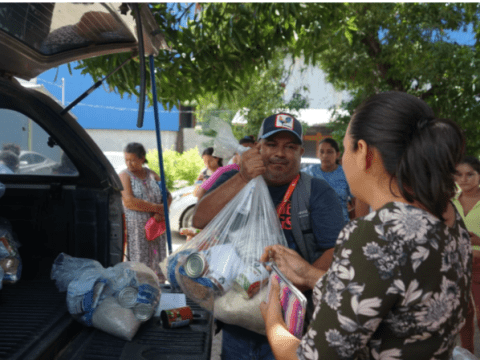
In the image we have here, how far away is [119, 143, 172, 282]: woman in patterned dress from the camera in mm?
5254

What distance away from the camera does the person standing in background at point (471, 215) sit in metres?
3.91

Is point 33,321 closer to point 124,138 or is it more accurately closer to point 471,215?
point 471,215

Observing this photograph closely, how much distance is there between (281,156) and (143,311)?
1124mm

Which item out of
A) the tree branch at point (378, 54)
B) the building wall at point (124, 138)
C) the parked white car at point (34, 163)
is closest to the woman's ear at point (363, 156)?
the parked white car at point (34, 163)

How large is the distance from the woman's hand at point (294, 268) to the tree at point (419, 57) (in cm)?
501

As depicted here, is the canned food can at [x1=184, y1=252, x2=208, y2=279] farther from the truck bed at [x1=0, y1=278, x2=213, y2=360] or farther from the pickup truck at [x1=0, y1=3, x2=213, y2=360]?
the pickup truck at [x1=0, y1=3, x2=213, y2=360]

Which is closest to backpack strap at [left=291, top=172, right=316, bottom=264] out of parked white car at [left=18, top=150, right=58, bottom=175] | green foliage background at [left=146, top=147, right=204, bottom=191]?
parked white car at [left=18, top=150, right=58, bottom=175]

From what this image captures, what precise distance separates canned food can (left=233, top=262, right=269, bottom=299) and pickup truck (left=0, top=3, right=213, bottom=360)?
2.11 feet

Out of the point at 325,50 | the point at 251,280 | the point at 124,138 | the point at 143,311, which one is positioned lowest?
the point at 143,311

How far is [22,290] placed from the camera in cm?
283

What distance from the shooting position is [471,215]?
4.01 metres

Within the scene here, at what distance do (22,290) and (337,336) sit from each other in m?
2.44

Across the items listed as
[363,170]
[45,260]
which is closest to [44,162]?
[45,260]

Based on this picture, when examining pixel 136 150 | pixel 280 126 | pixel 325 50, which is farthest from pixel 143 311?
pixel 325 50
